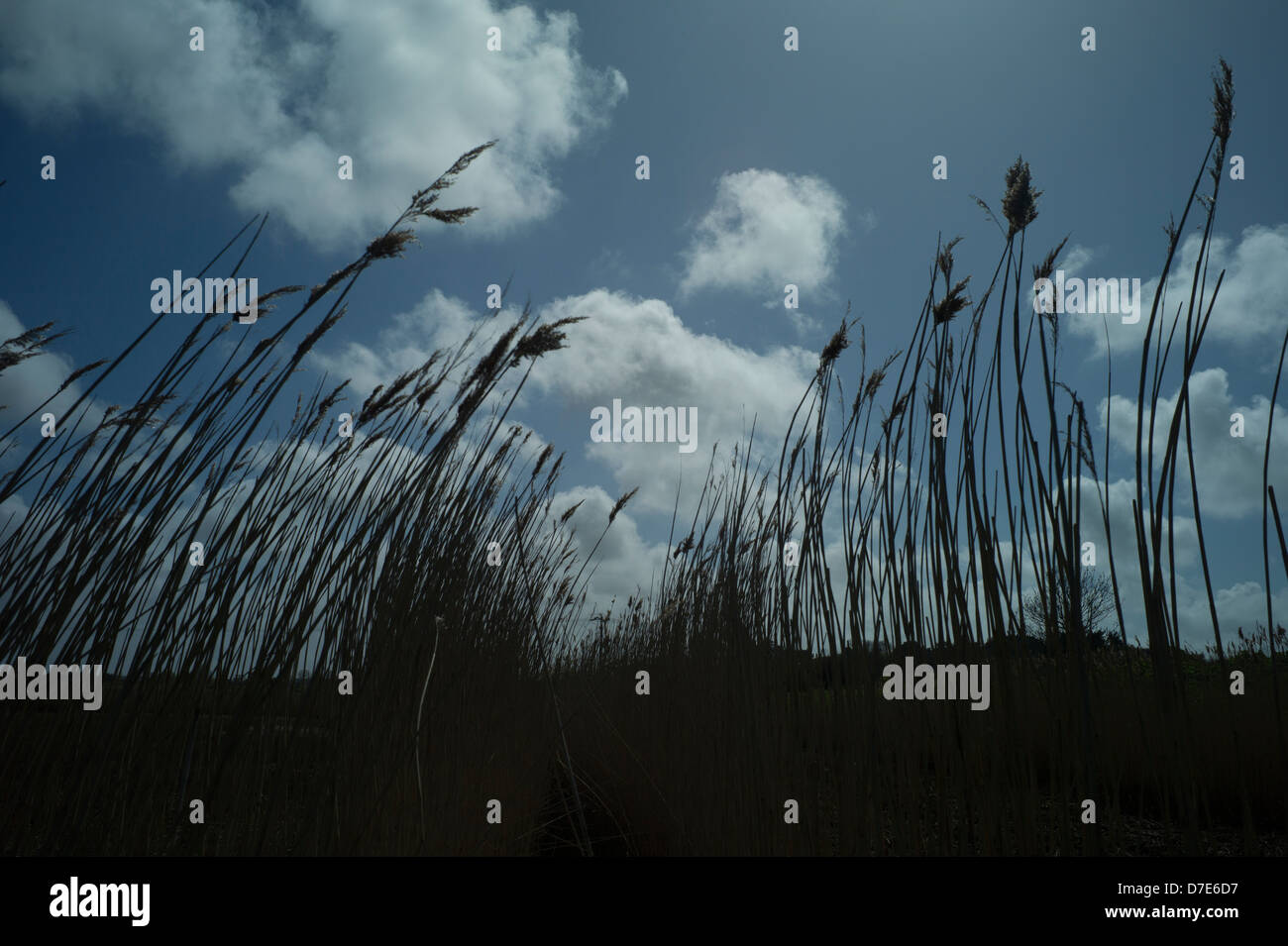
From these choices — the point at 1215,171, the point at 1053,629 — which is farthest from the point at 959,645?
the point at 1215,171
